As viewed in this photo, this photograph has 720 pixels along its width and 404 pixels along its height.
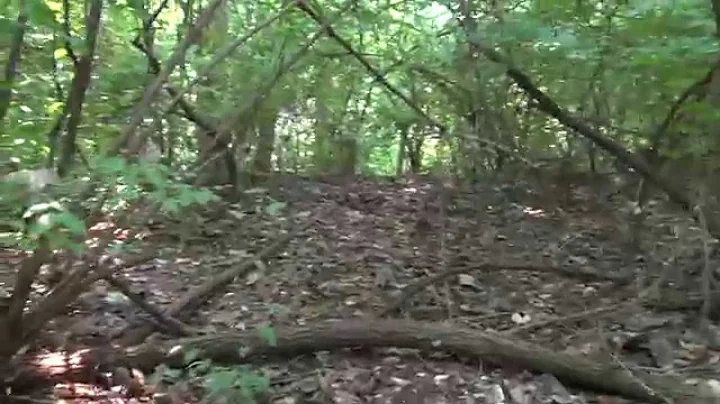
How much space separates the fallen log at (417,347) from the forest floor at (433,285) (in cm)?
7

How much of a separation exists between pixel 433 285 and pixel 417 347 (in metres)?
0.92

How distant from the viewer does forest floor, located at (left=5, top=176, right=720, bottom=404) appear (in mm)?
4195

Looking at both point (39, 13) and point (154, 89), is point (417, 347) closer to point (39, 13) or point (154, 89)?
point (154, 89)

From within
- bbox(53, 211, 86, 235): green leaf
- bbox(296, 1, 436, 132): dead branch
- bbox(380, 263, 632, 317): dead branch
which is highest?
bbox(296, 1, 436, 132): dead branch

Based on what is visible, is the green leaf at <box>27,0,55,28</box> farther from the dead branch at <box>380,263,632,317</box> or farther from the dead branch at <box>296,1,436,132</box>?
the dead branch at <box>380,263,632,317</box>

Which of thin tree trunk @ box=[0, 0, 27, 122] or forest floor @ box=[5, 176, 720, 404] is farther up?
thin tree trunk @ box=[0, 0, 27, 122]

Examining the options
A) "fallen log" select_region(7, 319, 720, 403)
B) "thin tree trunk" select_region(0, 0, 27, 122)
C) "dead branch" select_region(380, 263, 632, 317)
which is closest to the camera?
"thin tree trunk" select_region(0, 0, 27, 122)

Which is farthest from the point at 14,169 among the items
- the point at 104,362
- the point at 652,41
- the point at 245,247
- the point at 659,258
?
the point at 659,258

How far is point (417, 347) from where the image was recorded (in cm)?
427

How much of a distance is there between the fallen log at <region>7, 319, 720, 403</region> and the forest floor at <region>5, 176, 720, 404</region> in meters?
0.07

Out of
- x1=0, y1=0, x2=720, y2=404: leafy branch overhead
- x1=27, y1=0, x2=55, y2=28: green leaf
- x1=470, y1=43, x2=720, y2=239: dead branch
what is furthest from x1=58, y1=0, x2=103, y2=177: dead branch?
x1=470, y1=43, x2=720, y2=239: dead branch

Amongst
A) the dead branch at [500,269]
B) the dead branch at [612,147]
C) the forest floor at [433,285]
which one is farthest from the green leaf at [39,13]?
the dead branch at [612,147]

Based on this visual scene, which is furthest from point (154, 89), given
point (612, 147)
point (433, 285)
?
point (612, 147)

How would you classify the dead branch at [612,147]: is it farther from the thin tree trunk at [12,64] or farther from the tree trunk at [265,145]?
the thin tree trunk at [12,64]
